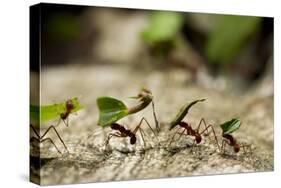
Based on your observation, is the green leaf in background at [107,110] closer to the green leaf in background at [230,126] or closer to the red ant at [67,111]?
the red ant at [67,111]

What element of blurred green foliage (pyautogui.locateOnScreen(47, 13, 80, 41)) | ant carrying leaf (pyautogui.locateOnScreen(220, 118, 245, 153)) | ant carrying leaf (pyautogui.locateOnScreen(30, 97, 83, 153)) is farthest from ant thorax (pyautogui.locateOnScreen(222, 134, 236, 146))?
blurred green foliage (pyautogui.locateOnScreen(47, 13, 80, 41))

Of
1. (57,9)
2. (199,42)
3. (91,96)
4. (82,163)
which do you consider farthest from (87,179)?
(199,42)

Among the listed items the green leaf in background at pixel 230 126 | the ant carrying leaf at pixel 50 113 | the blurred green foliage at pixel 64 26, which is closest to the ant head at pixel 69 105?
the ant carrying leaf at pixel 50 113

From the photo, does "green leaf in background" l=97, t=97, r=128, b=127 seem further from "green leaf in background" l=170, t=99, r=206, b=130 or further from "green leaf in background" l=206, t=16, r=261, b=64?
"green leaf in background" l=206, t=16, r=261, b=64

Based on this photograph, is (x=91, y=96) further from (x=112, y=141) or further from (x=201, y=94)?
(x=201, y=94)

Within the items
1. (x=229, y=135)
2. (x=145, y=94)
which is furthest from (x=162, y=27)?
(x=229, y=135)
